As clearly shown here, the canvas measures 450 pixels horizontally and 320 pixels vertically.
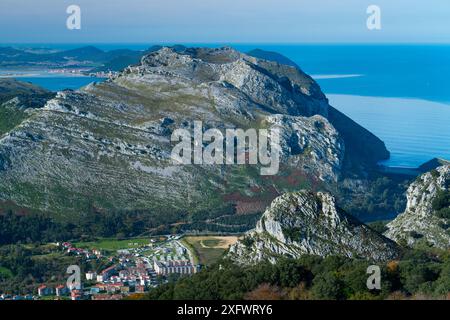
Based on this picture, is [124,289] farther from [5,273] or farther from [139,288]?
[5,273]

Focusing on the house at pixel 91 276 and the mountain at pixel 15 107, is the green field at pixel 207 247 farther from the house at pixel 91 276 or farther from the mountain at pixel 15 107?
the mountain at pixel 15 107

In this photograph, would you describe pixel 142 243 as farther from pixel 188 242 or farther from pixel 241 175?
pixel 241 175

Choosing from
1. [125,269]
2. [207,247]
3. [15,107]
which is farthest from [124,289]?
[15,107]

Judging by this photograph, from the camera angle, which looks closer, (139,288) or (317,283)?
(317,283)

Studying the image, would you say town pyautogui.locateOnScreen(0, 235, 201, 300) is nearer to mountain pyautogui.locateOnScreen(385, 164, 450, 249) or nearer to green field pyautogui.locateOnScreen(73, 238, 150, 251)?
green field pyautogui.locateOnScreen(73, 238, 150, 251)
